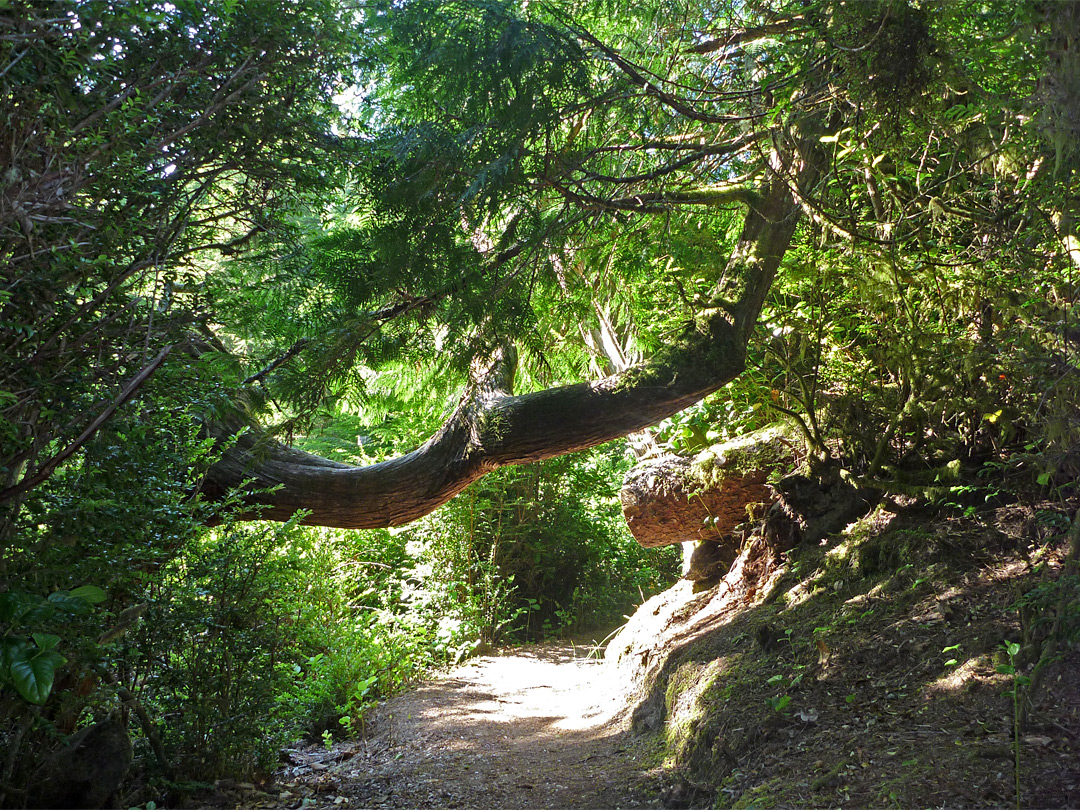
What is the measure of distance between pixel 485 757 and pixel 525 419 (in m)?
2.31

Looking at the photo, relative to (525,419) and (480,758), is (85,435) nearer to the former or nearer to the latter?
(525,419)

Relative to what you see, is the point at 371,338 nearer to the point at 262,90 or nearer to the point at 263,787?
the point at 262,90

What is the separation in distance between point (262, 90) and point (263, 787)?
139 inches

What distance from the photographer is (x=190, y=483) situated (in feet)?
11.8

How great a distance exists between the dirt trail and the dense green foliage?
16.7 inches

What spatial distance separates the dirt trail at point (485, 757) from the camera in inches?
156

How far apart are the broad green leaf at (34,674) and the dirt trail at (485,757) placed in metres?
2.22

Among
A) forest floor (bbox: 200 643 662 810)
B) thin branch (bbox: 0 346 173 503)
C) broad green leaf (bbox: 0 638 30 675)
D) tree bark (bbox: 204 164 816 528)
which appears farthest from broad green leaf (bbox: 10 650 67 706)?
forest floor (bbox: 200 643 662 810)

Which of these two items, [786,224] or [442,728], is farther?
[442,728]

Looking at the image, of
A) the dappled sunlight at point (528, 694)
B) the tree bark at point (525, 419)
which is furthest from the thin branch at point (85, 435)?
the dappled sunlight at point (528, 694)

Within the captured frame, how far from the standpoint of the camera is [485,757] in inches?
188

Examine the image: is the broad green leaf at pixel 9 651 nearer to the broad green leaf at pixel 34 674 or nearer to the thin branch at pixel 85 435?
the broad green leaf at pixel 34 674

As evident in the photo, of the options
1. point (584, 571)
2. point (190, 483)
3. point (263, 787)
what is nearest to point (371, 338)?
point (190, 483)

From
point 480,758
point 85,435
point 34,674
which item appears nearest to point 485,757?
point 480,758
